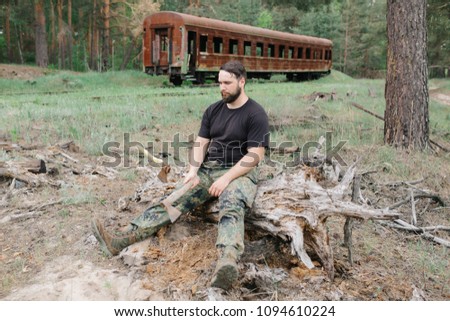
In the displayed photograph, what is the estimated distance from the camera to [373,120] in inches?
392

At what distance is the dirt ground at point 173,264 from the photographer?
3.13 metres

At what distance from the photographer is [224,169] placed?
12.7 feet

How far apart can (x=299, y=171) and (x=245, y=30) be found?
15.9 metres

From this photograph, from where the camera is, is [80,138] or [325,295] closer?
[325,295]

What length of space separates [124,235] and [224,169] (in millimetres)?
974

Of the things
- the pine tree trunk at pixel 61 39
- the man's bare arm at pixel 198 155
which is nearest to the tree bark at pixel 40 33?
the pine tree trunk at pixel 61 39

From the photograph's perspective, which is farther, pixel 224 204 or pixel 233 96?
pixel 233 96

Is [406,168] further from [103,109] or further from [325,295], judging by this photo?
[103,109]

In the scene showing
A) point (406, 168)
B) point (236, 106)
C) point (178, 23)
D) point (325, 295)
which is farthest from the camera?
point (178, 23)

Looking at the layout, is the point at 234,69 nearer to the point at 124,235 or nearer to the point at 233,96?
the point at 233,96

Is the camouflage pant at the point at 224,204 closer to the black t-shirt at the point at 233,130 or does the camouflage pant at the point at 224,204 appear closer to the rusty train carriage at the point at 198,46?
the black t-shirt at the point at 233,130

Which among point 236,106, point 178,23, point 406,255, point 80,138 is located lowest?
point 406,255

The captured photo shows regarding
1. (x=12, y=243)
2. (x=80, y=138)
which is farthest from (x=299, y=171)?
(x=80, y=138)

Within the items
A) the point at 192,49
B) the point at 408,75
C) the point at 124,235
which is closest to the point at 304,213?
the point at 124,235
